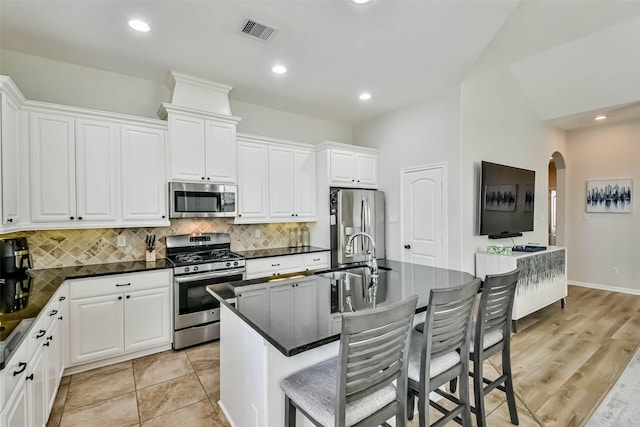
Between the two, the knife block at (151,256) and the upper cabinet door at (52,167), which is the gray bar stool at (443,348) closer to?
the knife block at (151,256)

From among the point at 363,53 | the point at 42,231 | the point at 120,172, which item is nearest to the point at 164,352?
the point at 42,231

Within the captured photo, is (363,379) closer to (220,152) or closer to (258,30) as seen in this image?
(258,30)

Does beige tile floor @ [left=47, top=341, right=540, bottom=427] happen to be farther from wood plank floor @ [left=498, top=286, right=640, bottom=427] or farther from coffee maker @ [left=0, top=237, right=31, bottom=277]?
coffee maker @ [left=0, top=237, right=31, bottom=277]

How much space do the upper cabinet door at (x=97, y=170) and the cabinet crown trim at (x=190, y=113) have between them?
0.52 m

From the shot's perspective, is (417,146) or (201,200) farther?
(417,146)

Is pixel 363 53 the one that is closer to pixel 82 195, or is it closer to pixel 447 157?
pixel 447 157

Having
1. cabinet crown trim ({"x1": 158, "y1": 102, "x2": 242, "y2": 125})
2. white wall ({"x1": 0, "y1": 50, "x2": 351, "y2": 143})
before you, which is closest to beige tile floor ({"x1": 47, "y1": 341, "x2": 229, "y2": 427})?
cabinet crown trim ({"x1": 158, "y1": 102, "x2": 242, "y2": 125})

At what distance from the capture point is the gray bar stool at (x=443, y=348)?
1.53 m

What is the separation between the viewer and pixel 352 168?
15.1ft

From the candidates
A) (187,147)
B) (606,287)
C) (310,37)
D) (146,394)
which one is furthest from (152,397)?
(606,287)

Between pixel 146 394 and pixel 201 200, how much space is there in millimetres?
1952

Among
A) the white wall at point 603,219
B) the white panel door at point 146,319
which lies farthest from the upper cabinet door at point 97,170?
the white wall at point 603,219

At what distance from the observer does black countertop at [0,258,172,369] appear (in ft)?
5.27

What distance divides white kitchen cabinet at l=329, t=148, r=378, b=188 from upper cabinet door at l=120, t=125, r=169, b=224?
2210mm
